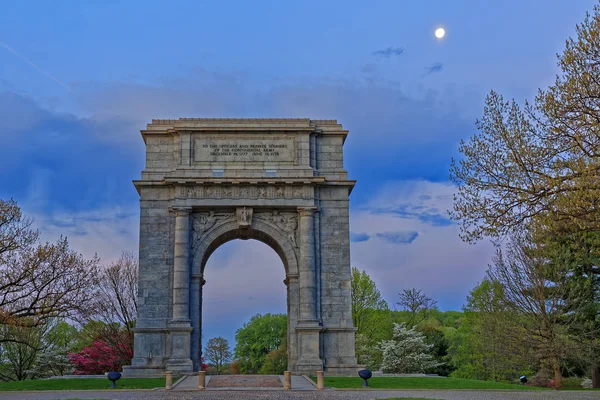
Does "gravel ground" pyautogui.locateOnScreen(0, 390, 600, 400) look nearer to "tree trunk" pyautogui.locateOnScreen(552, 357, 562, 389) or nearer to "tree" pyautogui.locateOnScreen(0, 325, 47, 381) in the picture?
"tree trunk" pyautogui.locateOnScreen(552, 357, 562, 389)

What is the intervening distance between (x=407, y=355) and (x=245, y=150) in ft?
67.6

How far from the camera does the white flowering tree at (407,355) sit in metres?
47.4

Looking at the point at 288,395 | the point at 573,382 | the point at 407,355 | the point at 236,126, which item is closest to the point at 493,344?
the point at 573,382

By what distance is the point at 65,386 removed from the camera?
27438mm

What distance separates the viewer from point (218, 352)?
8088cm

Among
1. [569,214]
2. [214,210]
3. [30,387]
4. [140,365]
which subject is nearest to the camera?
[569,214]

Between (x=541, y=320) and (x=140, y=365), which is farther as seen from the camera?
(x=541, y=320)

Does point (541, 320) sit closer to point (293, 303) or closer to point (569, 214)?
point (293, 303)

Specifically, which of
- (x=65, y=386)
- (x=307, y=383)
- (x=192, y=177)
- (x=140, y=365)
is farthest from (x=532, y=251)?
(x=65, y=386)

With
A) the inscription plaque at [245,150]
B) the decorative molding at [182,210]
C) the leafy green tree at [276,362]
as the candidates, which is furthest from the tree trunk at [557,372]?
the leafy green tree at [276,362]

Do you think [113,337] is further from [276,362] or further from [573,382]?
[573,382]

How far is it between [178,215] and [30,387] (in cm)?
1071

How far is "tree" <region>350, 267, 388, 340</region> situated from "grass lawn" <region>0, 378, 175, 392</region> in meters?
27.5

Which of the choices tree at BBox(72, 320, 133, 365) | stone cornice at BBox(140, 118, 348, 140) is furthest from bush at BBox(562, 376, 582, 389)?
tree at BBox(72, 320, 133, 365)
